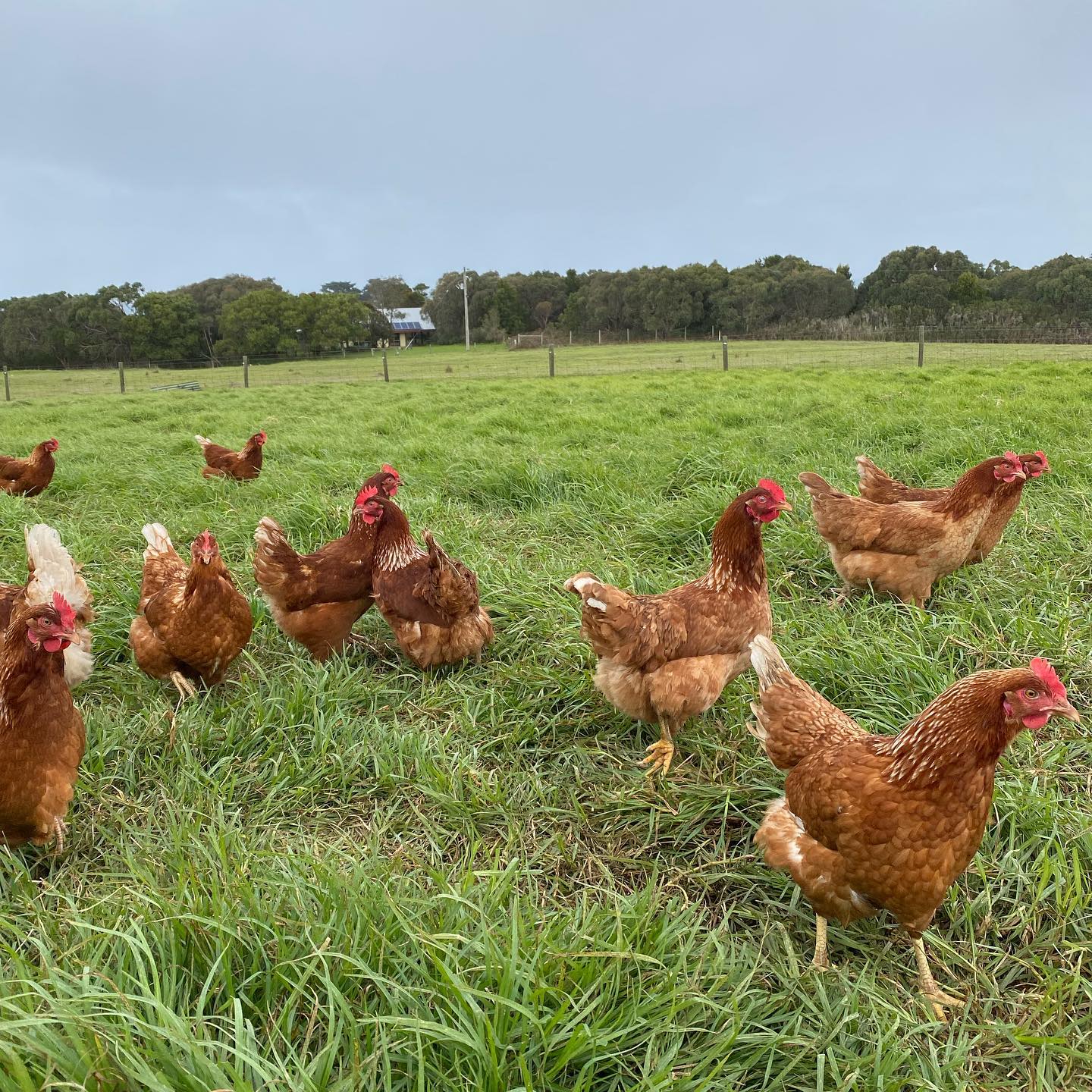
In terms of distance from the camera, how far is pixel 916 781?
5.97 feet

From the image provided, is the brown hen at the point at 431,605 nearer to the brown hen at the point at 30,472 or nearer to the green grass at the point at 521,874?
the green grass at the point at 521,874

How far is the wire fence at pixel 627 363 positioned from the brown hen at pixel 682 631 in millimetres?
14249

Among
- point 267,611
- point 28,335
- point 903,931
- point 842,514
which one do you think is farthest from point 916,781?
point 28,335

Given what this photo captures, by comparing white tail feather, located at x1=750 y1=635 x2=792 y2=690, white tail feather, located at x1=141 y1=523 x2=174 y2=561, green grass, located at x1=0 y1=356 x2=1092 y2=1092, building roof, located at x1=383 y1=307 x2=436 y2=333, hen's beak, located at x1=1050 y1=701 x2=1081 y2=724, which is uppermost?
building roof, located at x1=383 y1=307 x2=436 y2=333

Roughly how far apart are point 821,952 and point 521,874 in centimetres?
87

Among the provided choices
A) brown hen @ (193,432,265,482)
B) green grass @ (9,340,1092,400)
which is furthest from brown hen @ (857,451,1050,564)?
green grass @ (9,340,1092,400)

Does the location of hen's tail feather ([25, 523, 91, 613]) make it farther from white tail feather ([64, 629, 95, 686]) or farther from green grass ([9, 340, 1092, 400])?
green grass ([9, 340, 1092, 400])

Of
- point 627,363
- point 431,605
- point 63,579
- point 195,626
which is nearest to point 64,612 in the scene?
point 195,626

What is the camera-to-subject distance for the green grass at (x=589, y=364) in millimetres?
18328

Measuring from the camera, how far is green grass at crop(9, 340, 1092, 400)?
18328mm

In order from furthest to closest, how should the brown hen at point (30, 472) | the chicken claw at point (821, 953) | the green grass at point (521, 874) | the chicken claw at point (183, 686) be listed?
the brown hen at point (30, 472), the chicken claw at point (183, 686), the chicken claw at point (821, 953), the green grass at point (521, 874)

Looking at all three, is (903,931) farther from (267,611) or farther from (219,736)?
(267,611)

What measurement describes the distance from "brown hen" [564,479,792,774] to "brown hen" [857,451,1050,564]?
176 centimetres

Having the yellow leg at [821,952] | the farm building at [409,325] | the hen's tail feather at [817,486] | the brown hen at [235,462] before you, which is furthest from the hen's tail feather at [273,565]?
the farm building at [409,325]
